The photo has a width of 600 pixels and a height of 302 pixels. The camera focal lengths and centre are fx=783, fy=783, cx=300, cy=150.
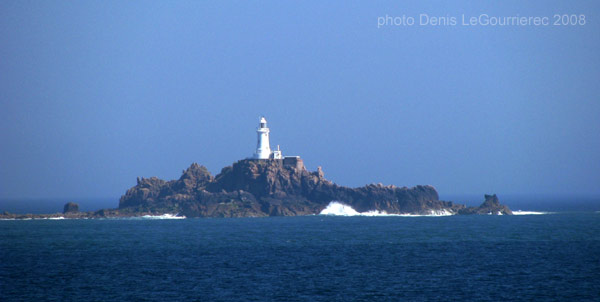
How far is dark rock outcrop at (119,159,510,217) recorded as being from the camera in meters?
154

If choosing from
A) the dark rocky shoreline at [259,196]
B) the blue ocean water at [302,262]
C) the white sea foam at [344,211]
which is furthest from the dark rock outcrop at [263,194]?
the blue ocean water at [302,262]

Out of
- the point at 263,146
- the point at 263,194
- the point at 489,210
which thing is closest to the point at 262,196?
the point at 263,194

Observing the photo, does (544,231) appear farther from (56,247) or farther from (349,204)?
(56,247)

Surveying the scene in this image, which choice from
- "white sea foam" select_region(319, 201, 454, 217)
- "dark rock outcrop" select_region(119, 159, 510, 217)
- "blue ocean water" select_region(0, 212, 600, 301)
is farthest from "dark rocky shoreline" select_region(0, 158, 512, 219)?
"blue ocean water" select_region(0, 212, 600, 301)

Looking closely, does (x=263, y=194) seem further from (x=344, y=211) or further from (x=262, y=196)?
(x=344, y=211)

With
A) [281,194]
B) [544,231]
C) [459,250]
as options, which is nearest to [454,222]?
[544,231]

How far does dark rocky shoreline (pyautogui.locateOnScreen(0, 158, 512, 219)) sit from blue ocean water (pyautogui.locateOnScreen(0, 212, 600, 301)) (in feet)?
84.6

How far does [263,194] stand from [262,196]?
527 mm

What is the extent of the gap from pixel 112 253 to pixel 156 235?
23.6 m

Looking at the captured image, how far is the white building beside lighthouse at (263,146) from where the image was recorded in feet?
541

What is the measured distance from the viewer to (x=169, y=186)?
526ft

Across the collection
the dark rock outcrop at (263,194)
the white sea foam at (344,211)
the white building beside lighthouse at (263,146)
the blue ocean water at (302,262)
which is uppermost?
the white building beside lighthouse at (263,146)

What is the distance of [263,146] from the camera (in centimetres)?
16550

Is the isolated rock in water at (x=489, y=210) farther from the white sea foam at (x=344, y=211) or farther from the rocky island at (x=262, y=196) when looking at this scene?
the white sea foam at (x=344, y=211)
